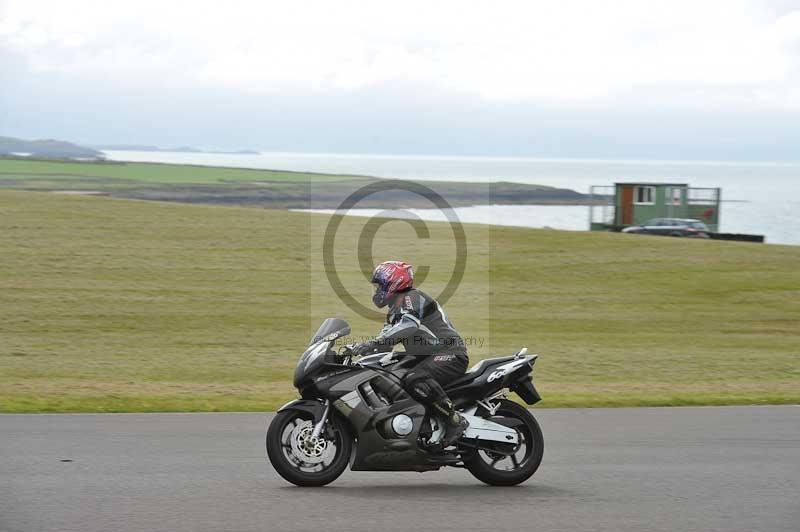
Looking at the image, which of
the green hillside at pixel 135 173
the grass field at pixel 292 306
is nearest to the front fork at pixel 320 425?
the grass field at pixel 292 306

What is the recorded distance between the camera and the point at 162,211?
40.5 metres

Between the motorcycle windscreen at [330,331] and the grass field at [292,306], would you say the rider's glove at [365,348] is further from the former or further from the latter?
the grass field at [292,306]

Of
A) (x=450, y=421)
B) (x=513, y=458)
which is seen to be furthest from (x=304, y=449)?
(x=513, y=458)

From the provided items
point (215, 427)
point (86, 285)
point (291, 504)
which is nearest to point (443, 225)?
point (86, 285)

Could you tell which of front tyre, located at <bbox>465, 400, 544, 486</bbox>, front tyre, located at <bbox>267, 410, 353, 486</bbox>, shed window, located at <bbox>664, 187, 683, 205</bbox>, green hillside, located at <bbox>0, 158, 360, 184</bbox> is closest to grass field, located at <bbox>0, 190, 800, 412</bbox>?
front tyre, located at <bbox>267, 410, 353, 486</bbox>

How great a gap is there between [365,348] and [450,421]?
2.96 feet

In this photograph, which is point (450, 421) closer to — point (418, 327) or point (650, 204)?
point (418, 327)

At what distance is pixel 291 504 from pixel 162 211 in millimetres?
34254

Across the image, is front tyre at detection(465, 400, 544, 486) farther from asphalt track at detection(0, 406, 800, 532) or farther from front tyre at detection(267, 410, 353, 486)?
front tyre at detection(267, 410, 353, 486)

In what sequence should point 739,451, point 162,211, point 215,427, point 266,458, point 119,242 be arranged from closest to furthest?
point 266,458, point 739,451, point 215,427, point 119,242, point 162,211

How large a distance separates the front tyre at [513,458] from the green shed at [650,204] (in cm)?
5156

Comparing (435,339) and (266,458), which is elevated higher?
(435,339)

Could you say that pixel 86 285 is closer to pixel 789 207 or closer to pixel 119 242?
pixel 119 242

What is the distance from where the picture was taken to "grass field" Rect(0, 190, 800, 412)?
16.2 metres
